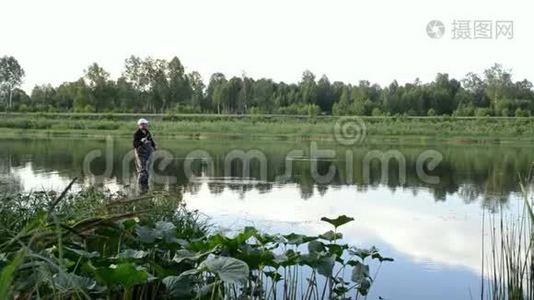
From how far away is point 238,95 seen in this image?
5762 centimetres

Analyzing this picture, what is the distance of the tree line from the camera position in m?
52.2

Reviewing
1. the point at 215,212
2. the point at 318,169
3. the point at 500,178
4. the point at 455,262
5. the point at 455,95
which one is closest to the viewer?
the point at 455,262

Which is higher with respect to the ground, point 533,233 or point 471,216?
point 533,233

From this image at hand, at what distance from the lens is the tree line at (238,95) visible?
52250mm

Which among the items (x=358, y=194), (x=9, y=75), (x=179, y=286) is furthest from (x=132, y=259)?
(x=9, y=75)

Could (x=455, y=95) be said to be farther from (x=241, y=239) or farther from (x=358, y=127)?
(x=241, y=239)

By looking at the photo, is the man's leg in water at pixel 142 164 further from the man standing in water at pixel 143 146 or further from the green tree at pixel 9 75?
the green tree at pixel 9 75

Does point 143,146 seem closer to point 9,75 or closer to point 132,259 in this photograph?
point 132,259

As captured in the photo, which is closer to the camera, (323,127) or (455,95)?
(323,127)

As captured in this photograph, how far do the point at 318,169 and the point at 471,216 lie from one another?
847 centimetres

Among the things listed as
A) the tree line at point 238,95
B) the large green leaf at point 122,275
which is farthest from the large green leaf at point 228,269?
the tree line at point 238,95

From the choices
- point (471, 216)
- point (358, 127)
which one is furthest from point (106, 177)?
point (358, 127)

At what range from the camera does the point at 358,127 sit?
140 ft

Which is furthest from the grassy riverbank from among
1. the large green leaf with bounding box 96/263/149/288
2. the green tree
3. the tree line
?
the large green leaf with bounding box 96/263/149/288
